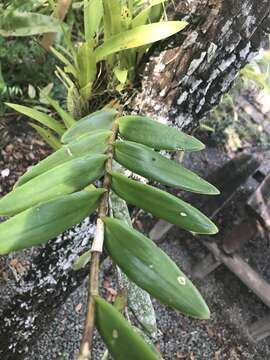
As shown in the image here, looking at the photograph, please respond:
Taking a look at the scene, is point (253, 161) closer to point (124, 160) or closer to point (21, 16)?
point (21, 16)

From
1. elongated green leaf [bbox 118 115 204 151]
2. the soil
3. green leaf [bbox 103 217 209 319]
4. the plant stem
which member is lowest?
the soil

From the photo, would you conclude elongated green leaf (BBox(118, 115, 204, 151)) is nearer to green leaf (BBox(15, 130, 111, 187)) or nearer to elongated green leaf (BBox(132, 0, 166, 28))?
green leaf (BBox(15, 130, 111, 187))

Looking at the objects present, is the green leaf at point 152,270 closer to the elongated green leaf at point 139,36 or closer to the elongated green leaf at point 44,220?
the elongated green leaf at point 44,220

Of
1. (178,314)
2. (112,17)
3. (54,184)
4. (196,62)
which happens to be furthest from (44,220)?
(178,314)

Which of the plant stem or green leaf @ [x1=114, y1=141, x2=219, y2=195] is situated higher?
green leaf @ [x1=114, y1=141, x2=219, y2=195]

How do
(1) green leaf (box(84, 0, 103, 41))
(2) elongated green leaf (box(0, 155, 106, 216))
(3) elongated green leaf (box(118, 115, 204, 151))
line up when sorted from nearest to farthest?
(2) elongated green leaf (box(0, 155, 106, 216)), (3) elongated green leaf (box(118, 115, 204, 151)), (1) green leaf (box(84, 0, 103, 41))


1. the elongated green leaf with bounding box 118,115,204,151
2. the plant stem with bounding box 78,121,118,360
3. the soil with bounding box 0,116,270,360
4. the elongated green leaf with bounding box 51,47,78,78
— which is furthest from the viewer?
the soil with bounding box 0,116,270,360

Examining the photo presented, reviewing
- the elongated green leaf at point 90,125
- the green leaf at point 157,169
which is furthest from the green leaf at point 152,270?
the elongated green leaf at point 90,125

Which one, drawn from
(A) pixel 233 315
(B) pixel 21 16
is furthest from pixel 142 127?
(A) pixel 233 315

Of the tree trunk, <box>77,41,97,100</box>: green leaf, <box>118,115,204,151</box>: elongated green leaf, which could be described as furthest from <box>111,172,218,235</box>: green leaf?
<box>77,41,97,100</box>: green leaf
